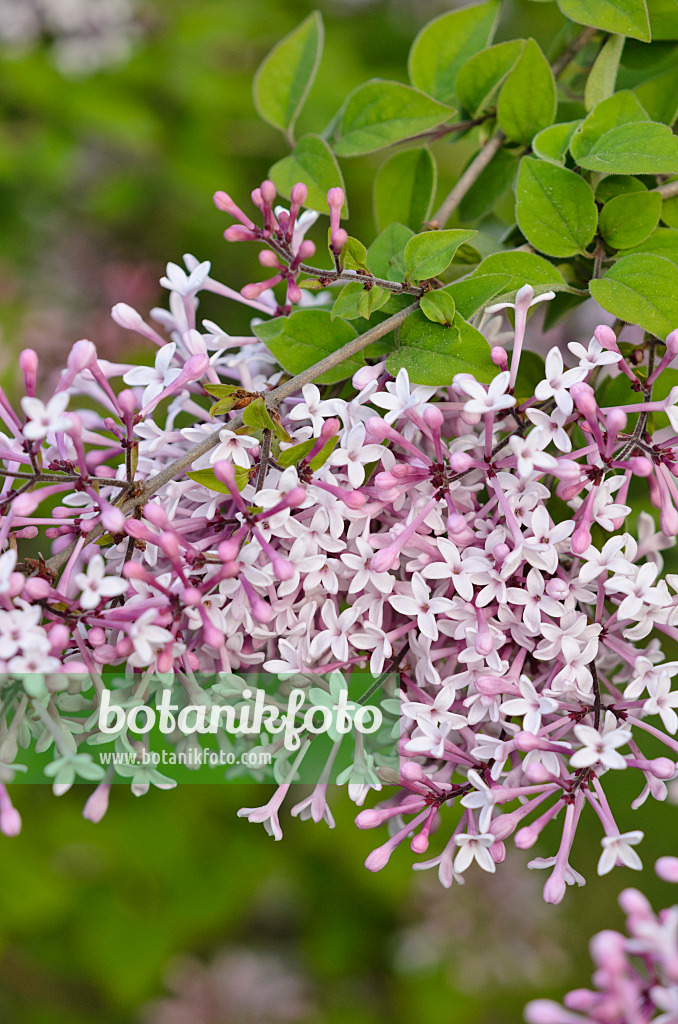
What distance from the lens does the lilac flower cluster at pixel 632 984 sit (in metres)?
0.55

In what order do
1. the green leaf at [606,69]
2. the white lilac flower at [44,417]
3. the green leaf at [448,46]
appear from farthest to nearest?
1. the green leaf at [448,46]
2. the green leaf at [606,69]
3. the white lilac flower at [44,417]

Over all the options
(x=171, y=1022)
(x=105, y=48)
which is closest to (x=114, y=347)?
(x=105, y=48)

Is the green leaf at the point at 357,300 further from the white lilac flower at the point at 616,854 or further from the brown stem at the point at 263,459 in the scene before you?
the white lilac flower at the point at 616,854

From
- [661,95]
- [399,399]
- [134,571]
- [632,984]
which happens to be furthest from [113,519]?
[661,95]

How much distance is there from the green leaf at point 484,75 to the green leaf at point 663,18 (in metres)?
0.17

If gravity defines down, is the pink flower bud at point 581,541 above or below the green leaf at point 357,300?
below

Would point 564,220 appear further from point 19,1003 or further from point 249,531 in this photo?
point 19,1003

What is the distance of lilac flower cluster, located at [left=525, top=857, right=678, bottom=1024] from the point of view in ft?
1.81

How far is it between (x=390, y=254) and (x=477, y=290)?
0.14 metres

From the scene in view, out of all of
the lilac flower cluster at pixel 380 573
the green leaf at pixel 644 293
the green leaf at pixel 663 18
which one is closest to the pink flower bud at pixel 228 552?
the lilac flower cluster at pixel 380 573

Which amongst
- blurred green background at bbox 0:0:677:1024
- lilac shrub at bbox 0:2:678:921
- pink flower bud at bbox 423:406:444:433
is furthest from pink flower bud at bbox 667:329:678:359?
blurred green background at bbox 0:0:677:1024

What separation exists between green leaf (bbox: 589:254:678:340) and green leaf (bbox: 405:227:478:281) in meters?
0.15

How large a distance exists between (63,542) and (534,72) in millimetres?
738

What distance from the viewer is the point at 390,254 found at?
937mm
